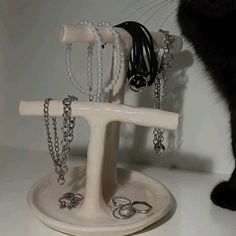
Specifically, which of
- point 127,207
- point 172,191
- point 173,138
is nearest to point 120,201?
point 127,207

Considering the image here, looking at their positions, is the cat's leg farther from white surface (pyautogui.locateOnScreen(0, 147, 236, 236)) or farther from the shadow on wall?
the shadow on wall

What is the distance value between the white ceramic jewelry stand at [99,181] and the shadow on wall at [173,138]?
0.22 meters

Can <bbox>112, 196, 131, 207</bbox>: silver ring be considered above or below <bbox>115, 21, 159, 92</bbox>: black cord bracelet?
below

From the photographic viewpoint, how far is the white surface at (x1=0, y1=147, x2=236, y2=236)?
0.67m

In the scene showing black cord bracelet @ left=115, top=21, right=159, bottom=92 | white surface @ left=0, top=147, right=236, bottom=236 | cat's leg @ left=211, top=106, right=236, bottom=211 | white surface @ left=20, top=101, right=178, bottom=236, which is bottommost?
white surface @ left=0, top=147, right=236, bottom=236

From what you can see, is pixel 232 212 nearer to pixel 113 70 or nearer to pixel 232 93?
pixel 232 93

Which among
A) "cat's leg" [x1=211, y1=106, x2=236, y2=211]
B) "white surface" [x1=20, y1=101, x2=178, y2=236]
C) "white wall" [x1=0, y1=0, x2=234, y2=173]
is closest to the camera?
"white surface" [x1=20, y1=101, x2=178, y2=236]

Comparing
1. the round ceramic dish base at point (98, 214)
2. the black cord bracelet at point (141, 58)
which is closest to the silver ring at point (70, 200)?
the round ceramic dish base at point (98, 214)

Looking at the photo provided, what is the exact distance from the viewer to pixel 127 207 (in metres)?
0.68

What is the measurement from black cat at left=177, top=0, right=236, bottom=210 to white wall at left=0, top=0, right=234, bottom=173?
121 mm

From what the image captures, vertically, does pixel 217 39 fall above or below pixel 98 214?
above

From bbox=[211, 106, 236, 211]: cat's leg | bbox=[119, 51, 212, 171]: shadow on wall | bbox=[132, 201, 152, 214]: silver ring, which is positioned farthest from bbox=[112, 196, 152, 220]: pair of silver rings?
bbox=[119, 51, 212, 171]: shadow on wall

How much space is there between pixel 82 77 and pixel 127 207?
0.38m

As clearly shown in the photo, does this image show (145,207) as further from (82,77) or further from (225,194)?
(82,77)
